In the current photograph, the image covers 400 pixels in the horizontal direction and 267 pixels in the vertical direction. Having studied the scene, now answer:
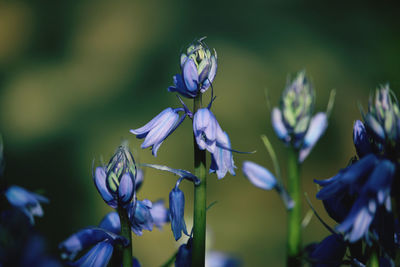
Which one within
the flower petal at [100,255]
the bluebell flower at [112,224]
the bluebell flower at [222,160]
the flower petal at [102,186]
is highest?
the bluebell flower at [222,160]

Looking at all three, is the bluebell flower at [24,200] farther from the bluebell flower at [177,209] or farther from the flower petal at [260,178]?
the flower petal at [260,178]

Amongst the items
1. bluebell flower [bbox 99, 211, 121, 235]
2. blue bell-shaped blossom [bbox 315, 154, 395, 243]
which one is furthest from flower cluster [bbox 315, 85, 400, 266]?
bluebell flower [bbox 99, 211, 121, 235]

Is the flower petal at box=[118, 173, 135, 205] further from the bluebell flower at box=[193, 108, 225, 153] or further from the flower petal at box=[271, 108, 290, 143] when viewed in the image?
the flower petal at box=[271, 108, 290, 143]

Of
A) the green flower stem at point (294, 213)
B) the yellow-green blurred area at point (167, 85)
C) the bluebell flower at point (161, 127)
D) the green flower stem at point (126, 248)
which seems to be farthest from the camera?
the yellow-green blurred area at point (167, 85)

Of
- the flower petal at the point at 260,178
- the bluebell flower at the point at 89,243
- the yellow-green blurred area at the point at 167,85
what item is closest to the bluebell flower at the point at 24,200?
the bluebell flower at the point at 89,243

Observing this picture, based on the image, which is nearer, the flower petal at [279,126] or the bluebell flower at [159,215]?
the flower petal at [279,126]

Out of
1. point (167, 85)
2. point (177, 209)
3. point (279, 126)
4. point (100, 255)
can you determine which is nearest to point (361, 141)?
point (279, 126)

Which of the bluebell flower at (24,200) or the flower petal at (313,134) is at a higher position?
the flower petal at (313,134)

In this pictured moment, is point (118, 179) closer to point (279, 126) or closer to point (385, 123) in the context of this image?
point (279, 126)
